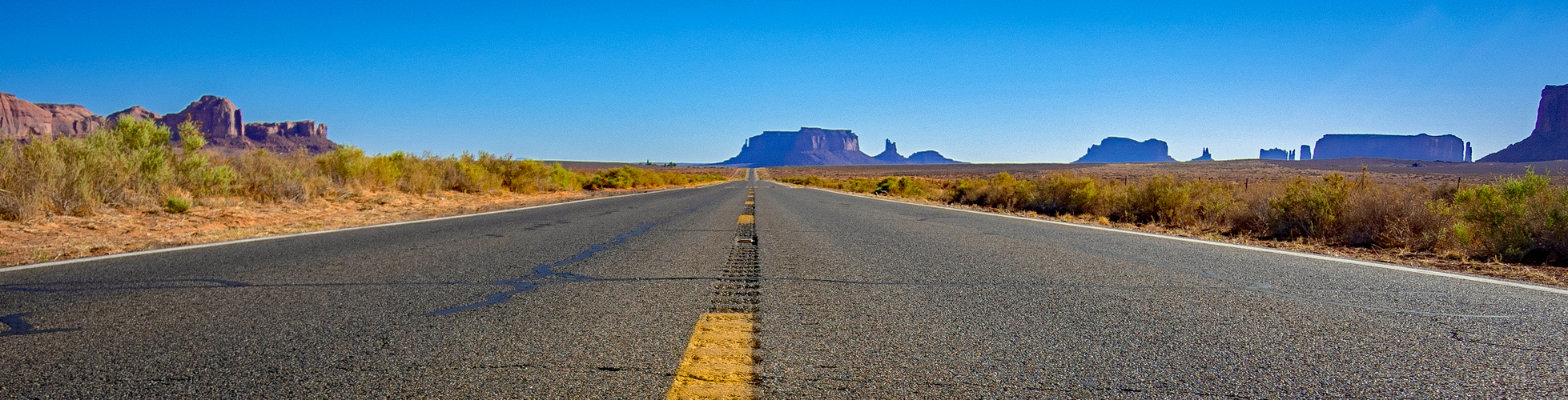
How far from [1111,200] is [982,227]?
6799mm

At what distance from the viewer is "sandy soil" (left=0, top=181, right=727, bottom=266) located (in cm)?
582

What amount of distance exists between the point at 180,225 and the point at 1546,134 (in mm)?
156455

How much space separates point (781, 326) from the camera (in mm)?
2844

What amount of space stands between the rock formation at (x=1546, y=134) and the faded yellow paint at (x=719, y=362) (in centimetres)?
13697

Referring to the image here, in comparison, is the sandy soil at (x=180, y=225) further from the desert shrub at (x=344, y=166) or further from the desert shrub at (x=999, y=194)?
the desert shrub at (x=999, y=194)

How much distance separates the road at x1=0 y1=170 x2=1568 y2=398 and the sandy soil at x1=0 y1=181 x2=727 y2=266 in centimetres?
134

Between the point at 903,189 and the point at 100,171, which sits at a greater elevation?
the point at 100,171

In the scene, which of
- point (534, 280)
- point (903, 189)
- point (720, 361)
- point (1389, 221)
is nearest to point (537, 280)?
point (534, 280)

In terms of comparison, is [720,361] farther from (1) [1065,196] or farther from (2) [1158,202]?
(1) [1065,196]

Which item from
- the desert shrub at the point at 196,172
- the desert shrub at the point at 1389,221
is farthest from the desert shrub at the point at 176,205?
the desert shrub at the point at 1389,221

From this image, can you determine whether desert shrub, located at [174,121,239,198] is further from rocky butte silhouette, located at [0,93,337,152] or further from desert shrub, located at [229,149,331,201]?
rocky butte silhouette, located at [0,93,337,152]

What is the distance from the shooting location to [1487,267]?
543 centimetres

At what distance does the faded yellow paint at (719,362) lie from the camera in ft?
6.55

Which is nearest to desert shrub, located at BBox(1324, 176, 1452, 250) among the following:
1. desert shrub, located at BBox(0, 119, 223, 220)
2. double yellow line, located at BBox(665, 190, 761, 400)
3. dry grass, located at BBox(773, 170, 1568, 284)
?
dry grass, located at BBox(773, 170, 1568, 284)
